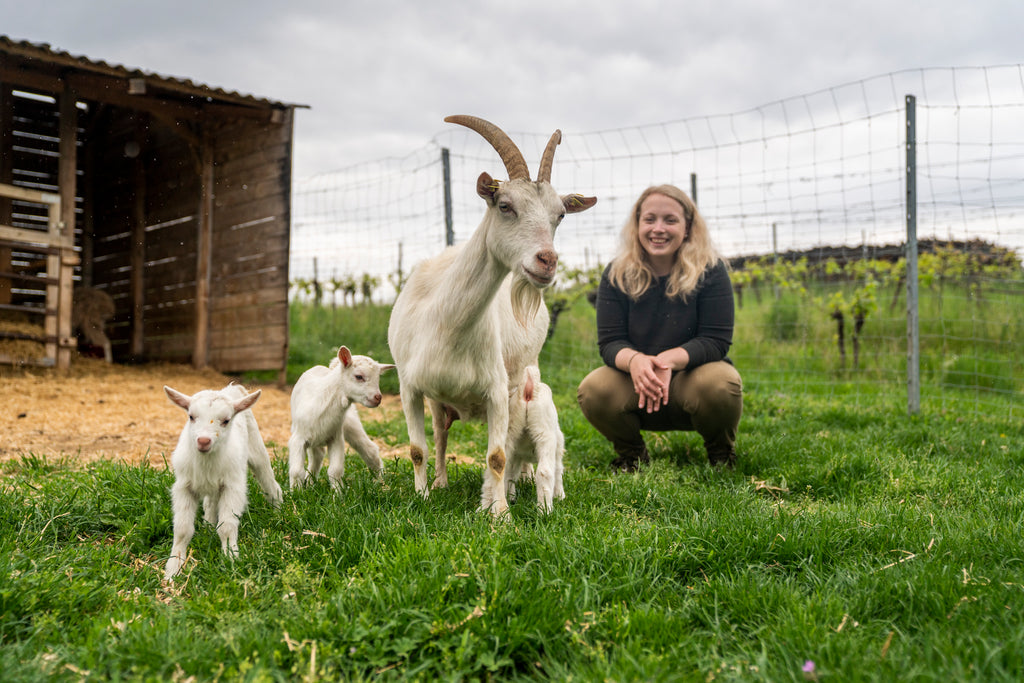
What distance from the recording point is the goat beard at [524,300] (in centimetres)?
337

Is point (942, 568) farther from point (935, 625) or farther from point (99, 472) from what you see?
point (99, 472)

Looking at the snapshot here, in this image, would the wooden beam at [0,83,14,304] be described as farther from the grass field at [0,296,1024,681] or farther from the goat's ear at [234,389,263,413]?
the goat's ear at [234,389,263,413]

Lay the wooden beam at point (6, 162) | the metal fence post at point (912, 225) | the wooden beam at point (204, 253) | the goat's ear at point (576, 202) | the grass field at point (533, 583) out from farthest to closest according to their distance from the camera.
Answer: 1. the wooden beam at point (6, 162)
2. the wooden beam at point (204, 253)
3. the metal fence post at point (912, 225)
4. the goat's ear at point (576, 202)
5. the grass field at point (533, 583)

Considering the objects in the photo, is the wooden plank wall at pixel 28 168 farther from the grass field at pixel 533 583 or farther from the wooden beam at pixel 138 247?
the grass field at pixel 533 583

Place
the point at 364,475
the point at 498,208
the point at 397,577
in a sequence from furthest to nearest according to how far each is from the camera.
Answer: the point at 364,475, the point at 498,208, the point at 397,577

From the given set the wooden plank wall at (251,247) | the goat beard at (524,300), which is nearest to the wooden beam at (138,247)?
the wooden plank wall at (251,247)

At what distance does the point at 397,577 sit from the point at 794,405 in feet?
16.6

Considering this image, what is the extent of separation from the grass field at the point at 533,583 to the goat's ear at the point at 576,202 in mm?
1371

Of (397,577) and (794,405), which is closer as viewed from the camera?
(397,577)

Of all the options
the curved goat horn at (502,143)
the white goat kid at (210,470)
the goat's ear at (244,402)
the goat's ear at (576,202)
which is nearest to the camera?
the white goat kid at (210,470)

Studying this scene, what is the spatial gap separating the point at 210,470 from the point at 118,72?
743 cm

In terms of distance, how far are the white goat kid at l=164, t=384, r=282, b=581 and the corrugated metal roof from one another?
23.1 feet

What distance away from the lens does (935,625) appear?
6.97 feet

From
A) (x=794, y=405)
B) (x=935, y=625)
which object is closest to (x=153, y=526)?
(x=935, y=625)
